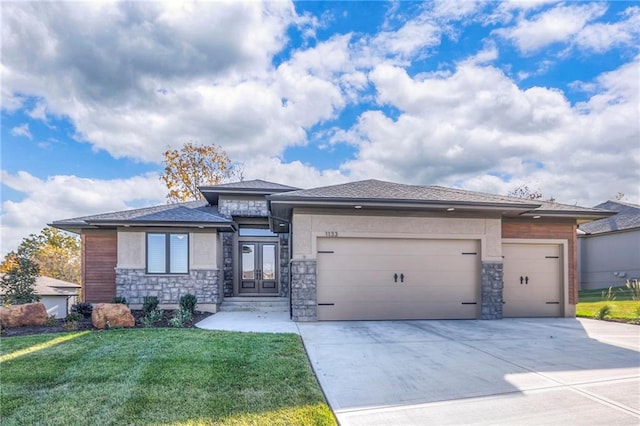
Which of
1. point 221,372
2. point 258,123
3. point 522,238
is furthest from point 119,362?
point 258,123

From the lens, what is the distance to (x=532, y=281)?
1038 cm

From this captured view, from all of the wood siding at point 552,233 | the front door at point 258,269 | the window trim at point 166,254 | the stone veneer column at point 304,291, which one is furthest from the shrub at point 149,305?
the wood siding at point 552,233

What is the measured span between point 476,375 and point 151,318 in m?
7.76

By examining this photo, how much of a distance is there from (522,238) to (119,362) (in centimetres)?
1032

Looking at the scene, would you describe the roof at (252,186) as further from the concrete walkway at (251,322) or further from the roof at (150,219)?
the concrete walkway at (251,322)

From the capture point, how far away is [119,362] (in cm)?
530

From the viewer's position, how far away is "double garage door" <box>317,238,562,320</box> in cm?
919

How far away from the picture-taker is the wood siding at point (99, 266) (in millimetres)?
12258

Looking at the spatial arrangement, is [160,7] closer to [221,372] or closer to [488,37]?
[221,372]

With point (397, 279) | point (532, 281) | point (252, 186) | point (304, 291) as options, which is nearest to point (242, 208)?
point (252, 186)

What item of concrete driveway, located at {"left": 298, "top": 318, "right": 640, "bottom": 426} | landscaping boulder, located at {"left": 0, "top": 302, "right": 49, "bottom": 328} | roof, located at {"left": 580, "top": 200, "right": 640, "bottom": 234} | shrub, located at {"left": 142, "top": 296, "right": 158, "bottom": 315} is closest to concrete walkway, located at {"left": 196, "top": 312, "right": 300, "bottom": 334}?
concrete driveway, located at {"left": 298, "top": 318, "right": 640, "bottom": 426}

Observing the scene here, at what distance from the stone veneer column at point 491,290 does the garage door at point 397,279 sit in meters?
0.18

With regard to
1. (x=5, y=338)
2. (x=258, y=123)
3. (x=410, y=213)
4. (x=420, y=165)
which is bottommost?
(x=5, y=338)

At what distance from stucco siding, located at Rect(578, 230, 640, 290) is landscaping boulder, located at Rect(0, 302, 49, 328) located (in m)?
23.7
